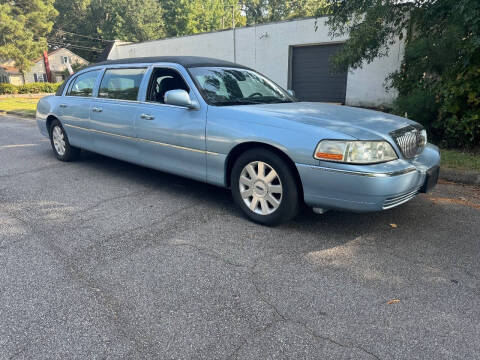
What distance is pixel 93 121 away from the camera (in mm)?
5352

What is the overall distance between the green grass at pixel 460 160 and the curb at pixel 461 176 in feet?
0.47

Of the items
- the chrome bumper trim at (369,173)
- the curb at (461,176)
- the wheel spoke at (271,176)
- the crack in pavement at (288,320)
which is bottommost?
the crack in pavement at (288,320)

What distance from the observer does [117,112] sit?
4906 millimetres

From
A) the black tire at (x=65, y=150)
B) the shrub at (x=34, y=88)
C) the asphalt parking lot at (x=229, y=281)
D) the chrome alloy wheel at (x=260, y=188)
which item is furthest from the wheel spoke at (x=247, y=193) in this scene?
the shrub at (x=34, y=88)

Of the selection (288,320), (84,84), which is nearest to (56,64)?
(84,84)

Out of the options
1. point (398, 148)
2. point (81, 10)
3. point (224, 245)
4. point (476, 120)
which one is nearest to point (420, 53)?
point (476, 120)

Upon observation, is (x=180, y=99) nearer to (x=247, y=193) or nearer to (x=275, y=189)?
(x=247, y=193)

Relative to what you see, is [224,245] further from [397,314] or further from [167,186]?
[167,186]

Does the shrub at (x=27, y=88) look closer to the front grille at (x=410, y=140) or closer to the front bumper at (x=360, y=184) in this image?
the front bumper at (x=360, y=184)

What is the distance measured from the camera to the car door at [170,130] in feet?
13.3

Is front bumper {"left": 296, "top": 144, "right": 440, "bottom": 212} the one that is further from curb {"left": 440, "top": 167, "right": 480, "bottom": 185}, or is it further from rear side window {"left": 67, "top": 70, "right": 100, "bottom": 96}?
rear side window {"left": 67, "top": 70, "right": 100, "bottom": 96}

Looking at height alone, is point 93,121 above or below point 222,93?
below

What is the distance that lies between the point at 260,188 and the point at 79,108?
3454 mm

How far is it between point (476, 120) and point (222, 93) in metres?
4.38
